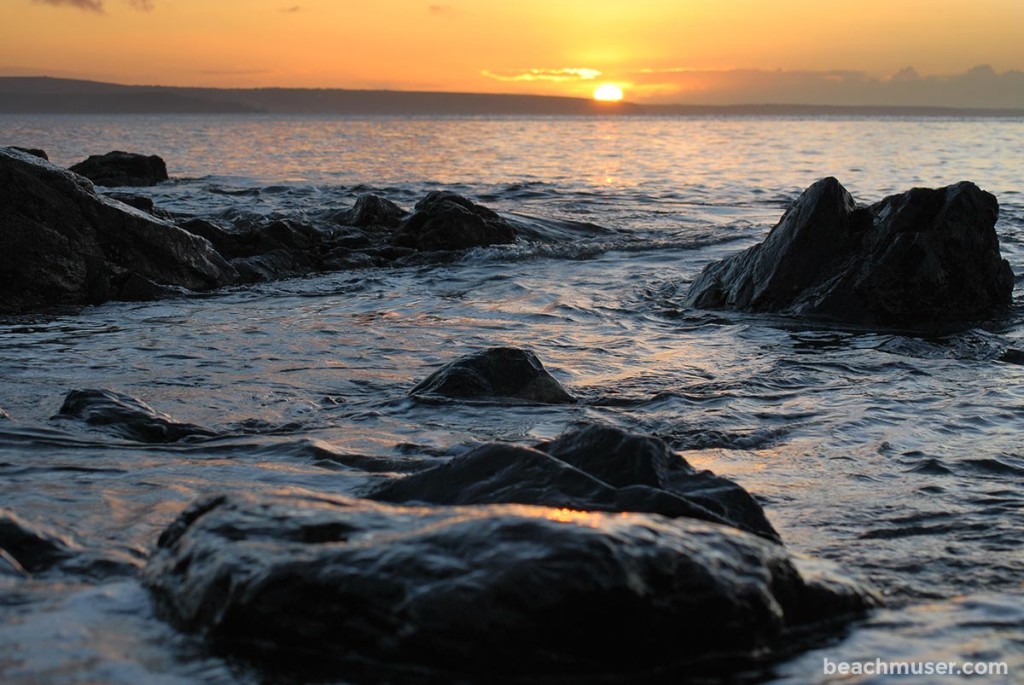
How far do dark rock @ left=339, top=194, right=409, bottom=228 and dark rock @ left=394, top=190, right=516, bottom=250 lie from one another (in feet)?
2.43

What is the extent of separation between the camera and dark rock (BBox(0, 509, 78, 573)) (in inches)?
133

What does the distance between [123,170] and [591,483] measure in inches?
910

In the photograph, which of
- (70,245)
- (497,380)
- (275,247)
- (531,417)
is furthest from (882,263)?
(70,245)

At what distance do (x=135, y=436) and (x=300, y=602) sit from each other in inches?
105

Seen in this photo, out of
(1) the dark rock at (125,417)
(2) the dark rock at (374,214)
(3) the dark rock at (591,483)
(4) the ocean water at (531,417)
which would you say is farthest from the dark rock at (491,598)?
(2) the dark rock at (374,214)

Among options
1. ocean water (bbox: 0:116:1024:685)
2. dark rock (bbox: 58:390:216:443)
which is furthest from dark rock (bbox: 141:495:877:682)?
dark rock (bbox: 58:390:216:443)

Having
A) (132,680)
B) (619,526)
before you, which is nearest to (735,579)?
(619,526)

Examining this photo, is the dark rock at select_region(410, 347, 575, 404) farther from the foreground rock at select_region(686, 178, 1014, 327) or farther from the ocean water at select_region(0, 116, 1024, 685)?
the foreground rock at select_region(686, 178, 1014, 327)

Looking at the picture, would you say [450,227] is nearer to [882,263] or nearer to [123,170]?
[882,263]

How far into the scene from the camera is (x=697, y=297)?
9.72 m

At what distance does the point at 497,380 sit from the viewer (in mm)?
6000

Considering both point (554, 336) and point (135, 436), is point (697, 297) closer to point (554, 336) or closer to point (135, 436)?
point (554, 336)

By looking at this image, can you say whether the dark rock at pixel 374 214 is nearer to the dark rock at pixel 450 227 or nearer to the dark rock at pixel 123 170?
the dark rock at pixel 450 227

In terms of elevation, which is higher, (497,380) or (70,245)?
(70,245)
